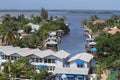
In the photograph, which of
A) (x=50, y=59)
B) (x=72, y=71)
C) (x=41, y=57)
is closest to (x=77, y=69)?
(x=72, y=71)

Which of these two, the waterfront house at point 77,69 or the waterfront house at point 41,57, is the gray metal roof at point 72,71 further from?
the waterfront house at point 41,57

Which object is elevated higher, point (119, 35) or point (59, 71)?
point (119, 35)

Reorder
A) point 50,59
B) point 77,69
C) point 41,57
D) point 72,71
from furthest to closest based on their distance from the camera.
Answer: point 50,59 < point 41,57 < point 77,69 < point 72,71

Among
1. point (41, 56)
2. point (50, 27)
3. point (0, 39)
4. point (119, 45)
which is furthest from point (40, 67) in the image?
point (50, 27)

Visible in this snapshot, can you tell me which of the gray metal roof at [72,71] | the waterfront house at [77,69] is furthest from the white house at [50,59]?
the gray metal roof at [72,71]

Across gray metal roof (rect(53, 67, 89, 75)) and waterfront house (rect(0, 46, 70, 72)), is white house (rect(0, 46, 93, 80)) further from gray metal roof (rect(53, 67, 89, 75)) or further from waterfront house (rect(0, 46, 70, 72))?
gray metal roof (rect(53, 67, 89, 75))

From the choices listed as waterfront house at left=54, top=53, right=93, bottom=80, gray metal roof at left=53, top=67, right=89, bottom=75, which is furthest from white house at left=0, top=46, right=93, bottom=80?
gray metal roof at left=53, top=67, right=89, bottom=75

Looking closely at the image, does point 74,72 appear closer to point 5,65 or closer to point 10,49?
point 5,65

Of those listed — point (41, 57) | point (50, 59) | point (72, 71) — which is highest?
point (41, 57)

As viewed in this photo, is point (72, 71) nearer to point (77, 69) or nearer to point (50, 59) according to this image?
point (77, 69)
